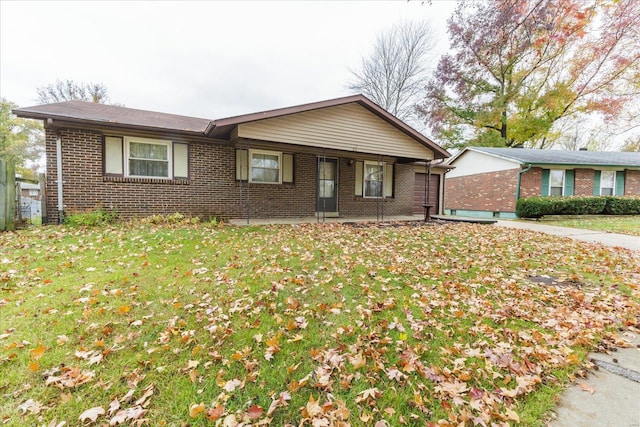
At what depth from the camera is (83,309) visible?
3004 mm

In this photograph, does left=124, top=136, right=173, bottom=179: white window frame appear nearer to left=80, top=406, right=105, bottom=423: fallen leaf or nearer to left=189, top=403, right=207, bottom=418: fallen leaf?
left=80, top=406, right=105, bottom=423: fallen leaf

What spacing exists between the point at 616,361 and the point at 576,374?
580 mm

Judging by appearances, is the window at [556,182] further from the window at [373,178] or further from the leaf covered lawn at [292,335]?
the leaf covered lawn at [292,335]

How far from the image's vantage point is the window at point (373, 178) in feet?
40.2

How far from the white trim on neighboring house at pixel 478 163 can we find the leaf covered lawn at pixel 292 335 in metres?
12.1

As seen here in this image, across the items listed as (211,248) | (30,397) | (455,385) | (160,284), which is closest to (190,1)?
(211,248)

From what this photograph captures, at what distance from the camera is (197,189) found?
941 centimetres

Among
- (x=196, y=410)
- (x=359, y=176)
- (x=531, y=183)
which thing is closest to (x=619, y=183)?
(x=531, y=183)

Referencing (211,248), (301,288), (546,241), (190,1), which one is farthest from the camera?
(190,1)

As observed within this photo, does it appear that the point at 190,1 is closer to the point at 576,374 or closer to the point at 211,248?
the point at 211,248

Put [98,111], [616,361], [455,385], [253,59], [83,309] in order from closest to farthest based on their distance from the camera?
[455,385] < [616,361] < [83,309] < [98,111] < [253,59]

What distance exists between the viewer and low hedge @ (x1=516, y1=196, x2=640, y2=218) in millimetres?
13977

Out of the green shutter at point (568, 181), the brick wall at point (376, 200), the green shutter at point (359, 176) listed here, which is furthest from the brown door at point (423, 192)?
the green shutter at point (568, 181)

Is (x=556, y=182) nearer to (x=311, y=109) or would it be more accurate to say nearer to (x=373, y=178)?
(x=373, y=178)
